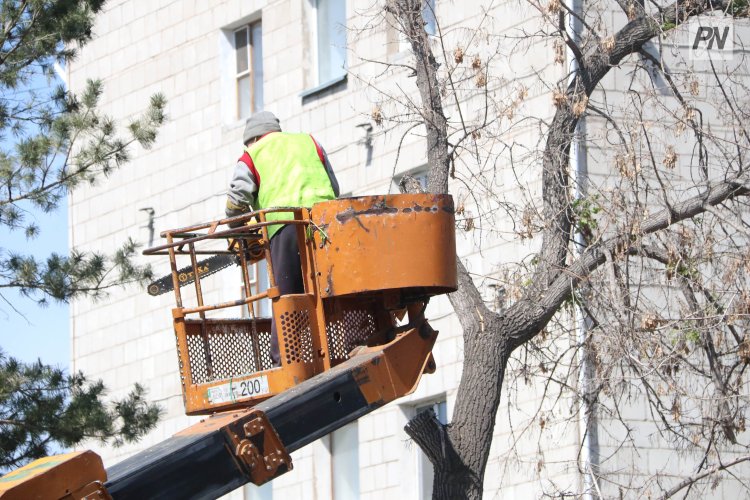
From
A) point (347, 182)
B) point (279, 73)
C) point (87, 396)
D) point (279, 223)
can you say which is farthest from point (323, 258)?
point (279, 73)

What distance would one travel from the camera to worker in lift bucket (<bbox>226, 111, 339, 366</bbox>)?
941 cm

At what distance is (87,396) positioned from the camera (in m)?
15.9

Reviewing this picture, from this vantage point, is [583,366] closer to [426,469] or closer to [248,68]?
Answer: [426,469]

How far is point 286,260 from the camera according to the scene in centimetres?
938

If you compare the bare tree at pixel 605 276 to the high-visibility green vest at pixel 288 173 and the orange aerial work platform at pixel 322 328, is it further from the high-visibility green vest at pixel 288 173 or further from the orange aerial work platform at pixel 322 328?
the high-visibility green vest at pixel 288 173

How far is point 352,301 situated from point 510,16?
9.24m

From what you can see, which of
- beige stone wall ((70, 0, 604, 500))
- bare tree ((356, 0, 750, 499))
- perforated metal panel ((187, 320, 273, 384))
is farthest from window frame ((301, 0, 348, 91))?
perforated metal panel ((187, 320, 273, 384))

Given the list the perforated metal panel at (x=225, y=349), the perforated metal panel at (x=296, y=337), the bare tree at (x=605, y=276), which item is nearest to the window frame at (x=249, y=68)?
the bare tree at (x=605, y=276)

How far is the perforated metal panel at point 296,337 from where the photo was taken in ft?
29.2

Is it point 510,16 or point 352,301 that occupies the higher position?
point 510,16

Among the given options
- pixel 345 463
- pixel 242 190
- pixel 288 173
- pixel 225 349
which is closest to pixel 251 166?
pixel 242 190

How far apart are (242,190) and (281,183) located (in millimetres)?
244

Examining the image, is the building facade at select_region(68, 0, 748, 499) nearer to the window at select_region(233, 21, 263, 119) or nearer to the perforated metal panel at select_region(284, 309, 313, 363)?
the window at select_region(233, 21, 263, 119)

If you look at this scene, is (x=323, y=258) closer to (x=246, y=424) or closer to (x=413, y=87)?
(x=246, y=424)
